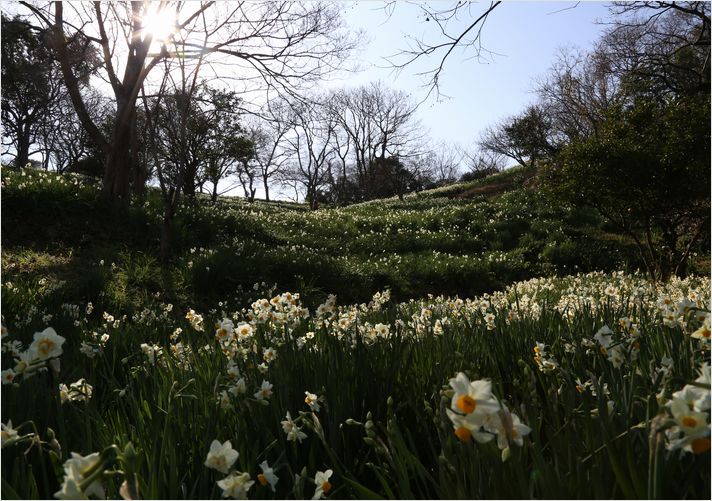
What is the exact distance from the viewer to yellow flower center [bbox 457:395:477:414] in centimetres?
85

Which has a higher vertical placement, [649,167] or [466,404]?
[649,167]

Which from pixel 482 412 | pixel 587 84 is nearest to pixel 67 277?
pixel 482 412

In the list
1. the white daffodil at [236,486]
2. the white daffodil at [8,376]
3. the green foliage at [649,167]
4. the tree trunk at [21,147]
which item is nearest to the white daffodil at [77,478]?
the white daffodil at [236,486]

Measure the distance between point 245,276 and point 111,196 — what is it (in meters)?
4.33

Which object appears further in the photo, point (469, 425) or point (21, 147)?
point (21, 147)

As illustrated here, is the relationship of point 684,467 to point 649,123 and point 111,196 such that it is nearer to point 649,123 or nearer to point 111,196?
point 649,123

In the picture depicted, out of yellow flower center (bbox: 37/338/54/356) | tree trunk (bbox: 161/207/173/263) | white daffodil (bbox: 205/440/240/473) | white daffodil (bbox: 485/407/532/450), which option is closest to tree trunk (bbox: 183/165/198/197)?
tree trunk (bbox: 161/207/173/263)

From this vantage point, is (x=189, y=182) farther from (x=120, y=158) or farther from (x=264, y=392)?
(x=264, y=392)

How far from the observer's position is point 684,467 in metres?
1.15

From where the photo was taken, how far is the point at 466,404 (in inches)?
33.8

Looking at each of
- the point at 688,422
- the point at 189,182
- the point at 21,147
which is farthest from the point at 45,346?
the point at 21,147

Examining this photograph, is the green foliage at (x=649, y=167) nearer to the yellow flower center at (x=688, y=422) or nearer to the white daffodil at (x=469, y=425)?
the yellow flower center at (x=688, y=422)

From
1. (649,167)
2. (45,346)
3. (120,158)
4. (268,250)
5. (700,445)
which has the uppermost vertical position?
(120,158)

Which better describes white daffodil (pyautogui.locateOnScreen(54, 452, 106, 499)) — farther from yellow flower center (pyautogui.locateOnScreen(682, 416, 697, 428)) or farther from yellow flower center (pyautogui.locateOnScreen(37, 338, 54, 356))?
yellow flower center (pyautogui.locateOnScreen(682, 416, 697, 428))
